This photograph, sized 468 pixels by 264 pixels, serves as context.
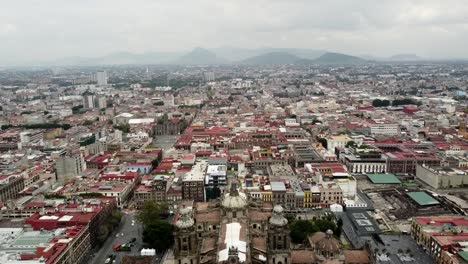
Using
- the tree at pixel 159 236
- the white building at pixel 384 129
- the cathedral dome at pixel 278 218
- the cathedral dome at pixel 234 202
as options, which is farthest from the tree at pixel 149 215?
the white building at pixel 384 129

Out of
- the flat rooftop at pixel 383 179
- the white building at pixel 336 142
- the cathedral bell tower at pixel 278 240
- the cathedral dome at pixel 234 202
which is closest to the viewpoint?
the cathedral bell tower at pixel 278 240

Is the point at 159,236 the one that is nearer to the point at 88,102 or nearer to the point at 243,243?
the point at 243,243

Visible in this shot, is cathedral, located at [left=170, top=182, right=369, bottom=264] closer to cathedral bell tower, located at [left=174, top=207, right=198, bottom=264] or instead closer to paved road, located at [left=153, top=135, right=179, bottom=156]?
cathedral bell tower, located at [left=174, top=207, right=198, bottom=264]

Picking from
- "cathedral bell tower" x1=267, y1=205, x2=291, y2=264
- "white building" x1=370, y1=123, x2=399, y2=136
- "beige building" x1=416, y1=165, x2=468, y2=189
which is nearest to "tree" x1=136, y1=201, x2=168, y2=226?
"cathedral bell tower" x1=267, y1=205, x2=291, y2=264

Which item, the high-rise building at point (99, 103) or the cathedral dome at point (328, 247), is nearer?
the cathedral dome at point (328, 247)

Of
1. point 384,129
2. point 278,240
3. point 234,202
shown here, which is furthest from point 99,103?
point 278,240

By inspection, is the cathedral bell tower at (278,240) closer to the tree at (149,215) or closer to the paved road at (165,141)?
the tree at (149,215)
